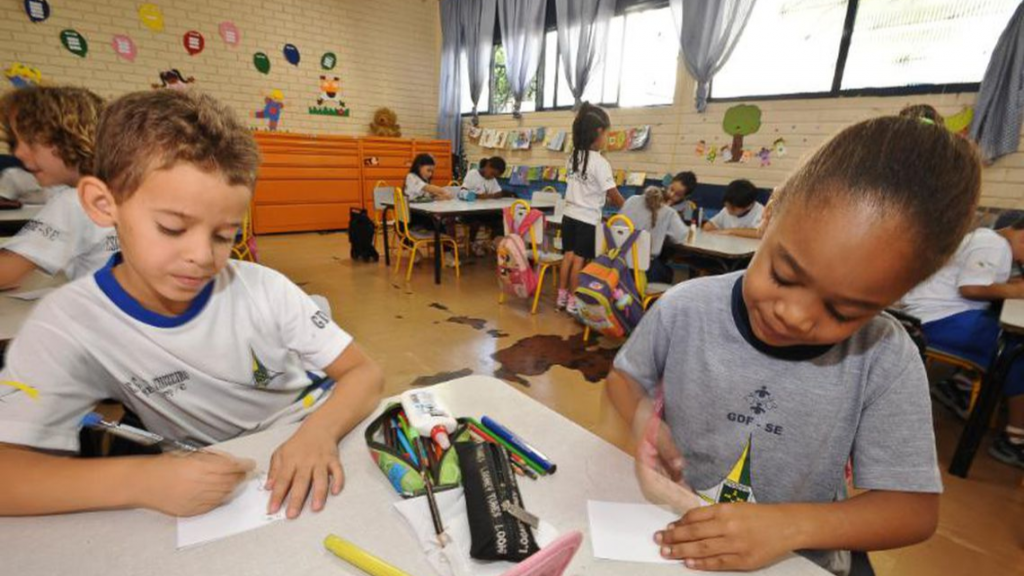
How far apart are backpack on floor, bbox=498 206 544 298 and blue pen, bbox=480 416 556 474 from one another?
2.87 meters

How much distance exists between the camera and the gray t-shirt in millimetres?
648

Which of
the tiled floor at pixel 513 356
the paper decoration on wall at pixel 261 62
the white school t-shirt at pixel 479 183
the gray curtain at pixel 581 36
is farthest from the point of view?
the paper decoration on wall at pixel 261 62

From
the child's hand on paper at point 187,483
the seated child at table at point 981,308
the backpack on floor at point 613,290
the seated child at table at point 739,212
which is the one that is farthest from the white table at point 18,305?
the seated child at table at point 739,212

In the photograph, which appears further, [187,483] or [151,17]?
[151,17]

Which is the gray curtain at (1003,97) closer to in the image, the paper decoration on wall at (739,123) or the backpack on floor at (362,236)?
the paper decoration on wall at (739,123)

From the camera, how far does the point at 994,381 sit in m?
1.76

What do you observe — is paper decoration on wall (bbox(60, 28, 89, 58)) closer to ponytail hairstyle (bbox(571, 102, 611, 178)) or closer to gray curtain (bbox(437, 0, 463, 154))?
gray curtain (bbox(437, 0, 463, 154))

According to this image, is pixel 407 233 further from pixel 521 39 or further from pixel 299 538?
pixel 299 538

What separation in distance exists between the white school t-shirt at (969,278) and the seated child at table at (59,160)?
126 inches

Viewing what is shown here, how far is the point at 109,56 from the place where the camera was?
546 centimetres

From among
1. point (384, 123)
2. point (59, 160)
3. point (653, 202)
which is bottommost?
point (653, 202)

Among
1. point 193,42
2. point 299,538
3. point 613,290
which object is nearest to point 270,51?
point 193,42

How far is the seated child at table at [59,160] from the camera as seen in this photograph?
54.7 inches

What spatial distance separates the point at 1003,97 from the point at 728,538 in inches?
175
